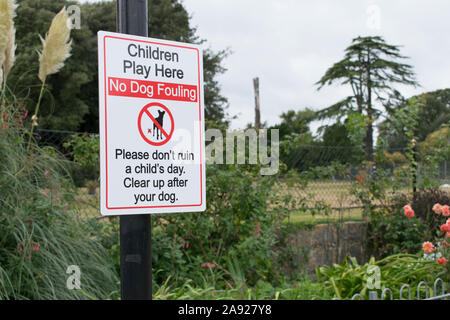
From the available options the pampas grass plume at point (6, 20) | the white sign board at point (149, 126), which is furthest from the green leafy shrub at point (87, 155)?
the white sign board at point (149, 126)

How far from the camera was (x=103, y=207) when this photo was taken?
5.23ft

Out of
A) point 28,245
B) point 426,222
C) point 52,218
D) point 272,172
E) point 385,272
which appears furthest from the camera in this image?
point 426,222

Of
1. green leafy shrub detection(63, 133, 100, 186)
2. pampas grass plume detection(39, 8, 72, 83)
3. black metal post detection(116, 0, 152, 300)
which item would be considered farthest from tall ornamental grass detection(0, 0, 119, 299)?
black metal post detection(116, 0, 152, 300)

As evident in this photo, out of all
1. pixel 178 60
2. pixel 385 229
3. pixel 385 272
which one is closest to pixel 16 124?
pixel 178 60

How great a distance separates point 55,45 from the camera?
394 centimetres

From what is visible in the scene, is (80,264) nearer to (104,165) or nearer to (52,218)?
(52,218)

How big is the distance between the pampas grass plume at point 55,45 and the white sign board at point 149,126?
243 cm

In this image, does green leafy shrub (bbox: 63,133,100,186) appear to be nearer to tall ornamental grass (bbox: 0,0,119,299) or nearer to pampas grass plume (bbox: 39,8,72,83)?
tall ornamental grass (bbox: 0,0,119,299)

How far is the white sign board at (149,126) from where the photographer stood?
1620mm

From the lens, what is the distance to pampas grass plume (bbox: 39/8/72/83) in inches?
152

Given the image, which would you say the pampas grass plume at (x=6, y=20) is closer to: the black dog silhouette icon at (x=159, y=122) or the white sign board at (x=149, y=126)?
the white sign board at (x=149, y=126)

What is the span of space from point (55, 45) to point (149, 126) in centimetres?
265

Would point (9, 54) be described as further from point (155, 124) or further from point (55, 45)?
point (155, 124)
